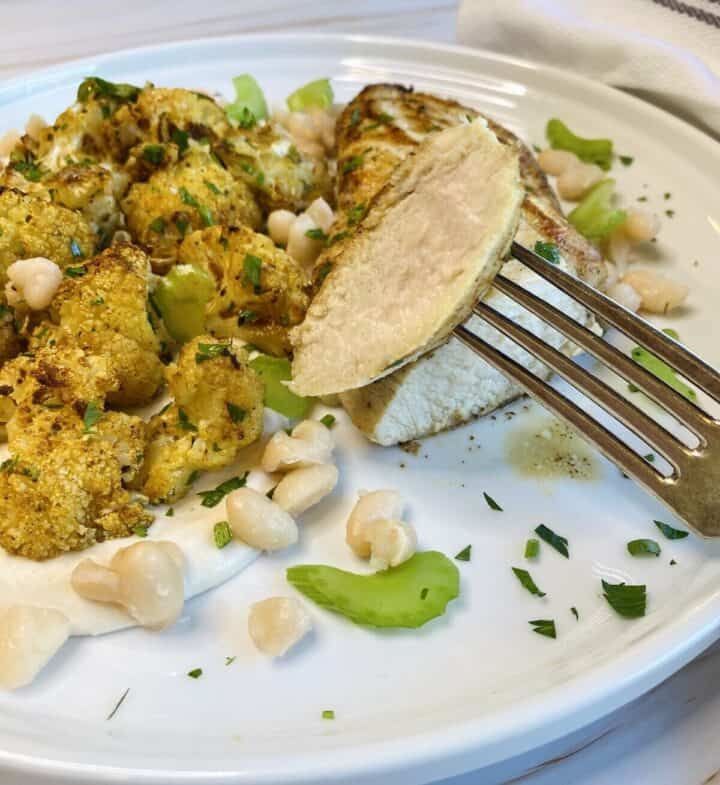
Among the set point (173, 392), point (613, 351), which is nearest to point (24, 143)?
point (173, 392)

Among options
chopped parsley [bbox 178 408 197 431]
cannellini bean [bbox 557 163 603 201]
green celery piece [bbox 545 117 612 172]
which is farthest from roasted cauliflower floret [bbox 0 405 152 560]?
green celery piece [bbox 545 117 612 172]

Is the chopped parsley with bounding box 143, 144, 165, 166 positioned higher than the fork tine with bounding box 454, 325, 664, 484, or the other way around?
the fork tine with bounding box 454, 325, 664, 484

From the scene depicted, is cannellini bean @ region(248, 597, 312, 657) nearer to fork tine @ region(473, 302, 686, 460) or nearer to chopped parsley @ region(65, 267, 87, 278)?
fork tine @ region(473, 302, 686, 460)

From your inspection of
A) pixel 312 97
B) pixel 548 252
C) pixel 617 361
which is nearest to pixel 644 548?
pixel 617 361

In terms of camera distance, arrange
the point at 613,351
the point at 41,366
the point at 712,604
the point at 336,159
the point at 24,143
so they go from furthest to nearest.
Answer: the point at 336,159, the point at 24,143, the point at 41,366, the point at 613,351, the point at 712,604

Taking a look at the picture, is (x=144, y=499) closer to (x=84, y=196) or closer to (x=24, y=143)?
(x=84, y=196)

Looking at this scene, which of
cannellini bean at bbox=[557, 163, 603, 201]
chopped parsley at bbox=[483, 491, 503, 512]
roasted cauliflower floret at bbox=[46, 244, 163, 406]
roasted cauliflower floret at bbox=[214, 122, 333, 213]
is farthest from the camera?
cannellini bean at bbox=[557, 163, 603, 201]

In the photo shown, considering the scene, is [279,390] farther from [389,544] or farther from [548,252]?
[548,252]
